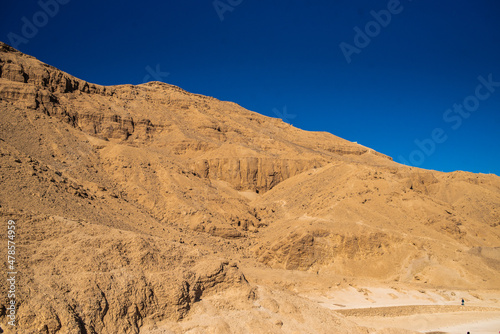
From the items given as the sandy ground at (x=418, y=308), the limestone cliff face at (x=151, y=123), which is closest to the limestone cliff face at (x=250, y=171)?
the limestone cliff face at (x=151, y=123)

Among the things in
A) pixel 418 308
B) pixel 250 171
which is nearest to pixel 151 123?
pixel 250 171

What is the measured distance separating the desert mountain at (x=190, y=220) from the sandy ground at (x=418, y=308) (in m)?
1.29

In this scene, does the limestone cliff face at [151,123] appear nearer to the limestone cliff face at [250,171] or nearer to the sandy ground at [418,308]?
the limestone cliff face at [250,171]

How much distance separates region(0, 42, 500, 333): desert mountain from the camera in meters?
9.10

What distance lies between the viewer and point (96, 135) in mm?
37375

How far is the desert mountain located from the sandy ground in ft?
4.22

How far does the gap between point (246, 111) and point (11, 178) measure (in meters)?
55.8

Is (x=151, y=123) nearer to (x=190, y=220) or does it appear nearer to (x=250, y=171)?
(x=250, y=171)

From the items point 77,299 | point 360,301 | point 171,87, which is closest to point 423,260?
point 360,301

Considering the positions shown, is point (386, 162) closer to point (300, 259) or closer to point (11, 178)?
point (300, 259)

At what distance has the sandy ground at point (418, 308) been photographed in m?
17.0

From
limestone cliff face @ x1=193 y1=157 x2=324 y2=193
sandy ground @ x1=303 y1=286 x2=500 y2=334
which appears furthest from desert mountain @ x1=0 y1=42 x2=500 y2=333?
sandy ground @ x1=303 y1=286 x2=500 y2=334

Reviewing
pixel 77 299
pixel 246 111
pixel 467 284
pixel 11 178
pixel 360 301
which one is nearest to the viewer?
pixel 77 299

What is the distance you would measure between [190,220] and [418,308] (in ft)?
51.3
